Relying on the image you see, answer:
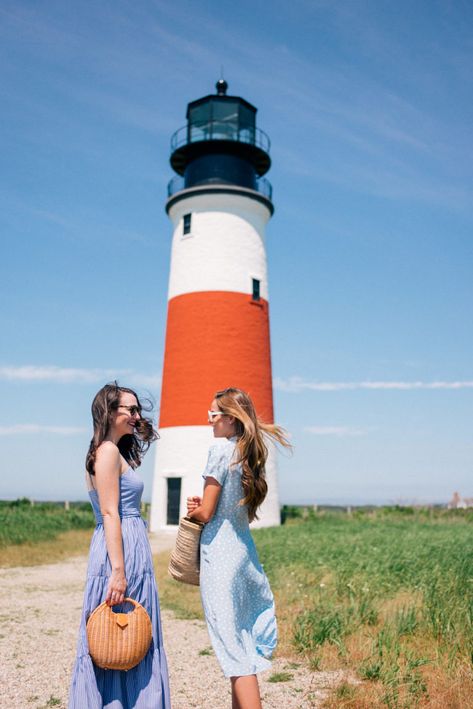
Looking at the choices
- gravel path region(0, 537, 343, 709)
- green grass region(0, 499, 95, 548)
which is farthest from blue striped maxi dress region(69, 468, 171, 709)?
green grass region(0, 499, 95, 548)

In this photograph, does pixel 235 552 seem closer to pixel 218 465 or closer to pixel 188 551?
pixel 188 551

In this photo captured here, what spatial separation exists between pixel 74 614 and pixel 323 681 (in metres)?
4.00

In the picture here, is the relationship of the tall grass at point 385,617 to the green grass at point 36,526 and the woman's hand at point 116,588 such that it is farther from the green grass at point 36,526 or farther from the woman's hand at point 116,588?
the green grass at point 36,526

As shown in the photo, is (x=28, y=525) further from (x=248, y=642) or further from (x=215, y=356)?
(x=248, y=642)

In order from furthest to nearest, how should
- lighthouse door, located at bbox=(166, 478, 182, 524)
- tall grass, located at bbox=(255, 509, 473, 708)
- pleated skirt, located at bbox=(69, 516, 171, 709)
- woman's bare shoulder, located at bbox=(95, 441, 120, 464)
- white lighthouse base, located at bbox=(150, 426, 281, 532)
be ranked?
lighthouse door, located at bbox=(166, 478, 182, 524)
white lighthouse base, located at bbox=(150, 426, 281, 532)
tall grass, located at bbox=(255, 509, 473, 708)
woman's bare shoulder, located at bbox=(95, 441, 120, 464)
pleated skirt, located at bbox=(69, 516, 171, 709)

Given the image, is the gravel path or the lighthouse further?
the lighthouse

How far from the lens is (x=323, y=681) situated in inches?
193

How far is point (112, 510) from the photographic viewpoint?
340 centimetres

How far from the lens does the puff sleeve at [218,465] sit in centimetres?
365

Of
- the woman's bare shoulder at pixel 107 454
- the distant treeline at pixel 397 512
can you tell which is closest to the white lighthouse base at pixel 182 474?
the distant treeline at pixel 397 512

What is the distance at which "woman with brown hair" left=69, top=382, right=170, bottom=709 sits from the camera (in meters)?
3.32

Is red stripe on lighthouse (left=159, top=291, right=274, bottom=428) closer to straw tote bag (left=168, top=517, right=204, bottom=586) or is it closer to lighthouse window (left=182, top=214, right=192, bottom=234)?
lighthouse window (left=182, top=214, right=192, bottom=234)

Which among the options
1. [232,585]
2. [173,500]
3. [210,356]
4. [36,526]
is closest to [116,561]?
[232,585]

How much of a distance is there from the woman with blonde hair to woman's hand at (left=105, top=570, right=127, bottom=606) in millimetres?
523
